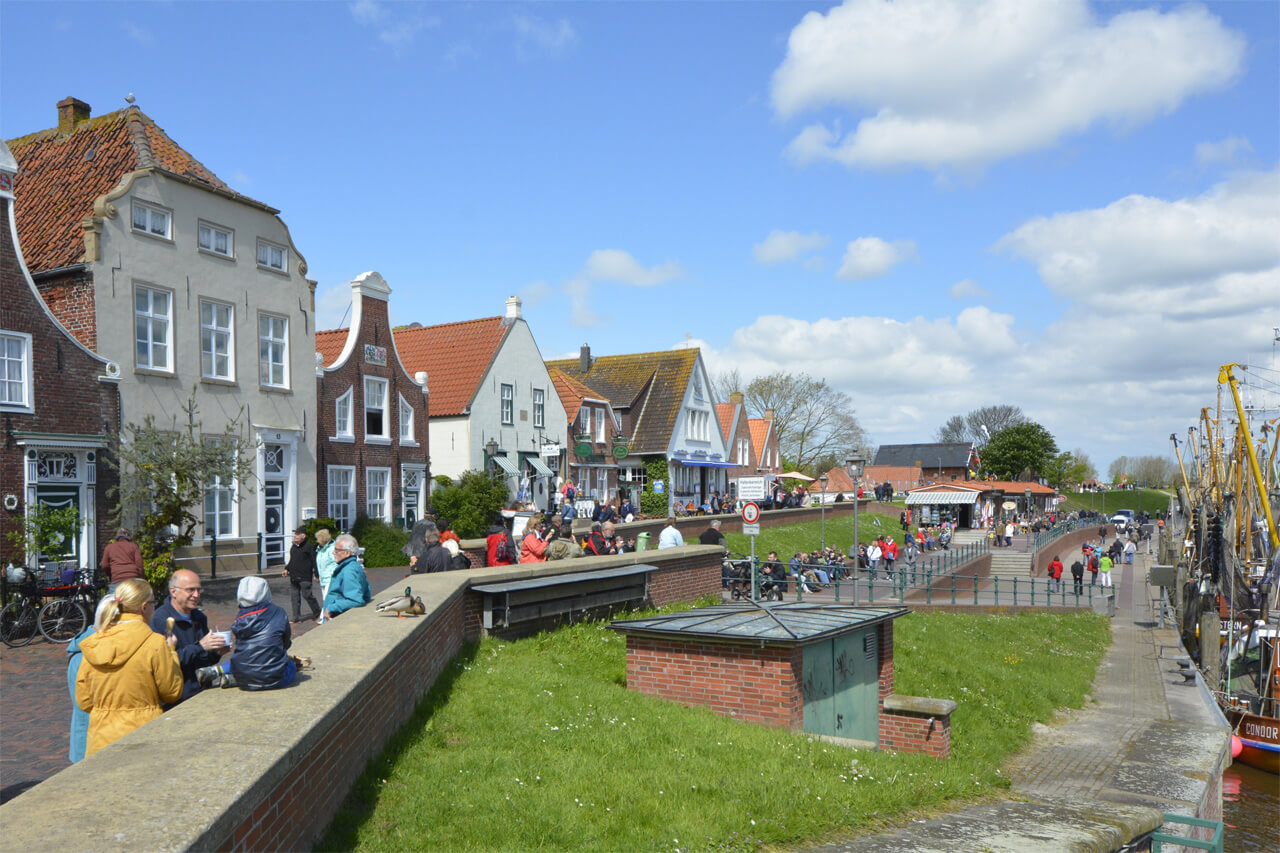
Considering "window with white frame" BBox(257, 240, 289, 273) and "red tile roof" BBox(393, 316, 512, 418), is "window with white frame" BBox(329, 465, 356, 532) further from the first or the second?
"red tile roof" BBox(393, 316, 512, 418)

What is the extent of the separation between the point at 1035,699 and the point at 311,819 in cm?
1395

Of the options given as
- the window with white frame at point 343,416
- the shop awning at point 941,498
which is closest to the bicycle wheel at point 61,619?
the window with white frame at point 343,416

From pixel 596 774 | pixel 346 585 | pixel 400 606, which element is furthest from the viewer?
pixel 346 585

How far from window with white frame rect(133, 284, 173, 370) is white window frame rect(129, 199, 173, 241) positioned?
1206 mm

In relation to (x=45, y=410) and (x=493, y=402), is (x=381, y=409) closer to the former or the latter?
(x=493, y=402)

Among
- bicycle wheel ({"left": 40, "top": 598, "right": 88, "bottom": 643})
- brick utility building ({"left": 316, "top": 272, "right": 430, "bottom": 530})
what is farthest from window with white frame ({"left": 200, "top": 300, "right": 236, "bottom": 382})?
bicycle wheel ({"left": 40, "top": 598, "right": 88, "bottom": 643})

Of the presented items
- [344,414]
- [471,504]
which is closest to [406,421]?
[344,414]

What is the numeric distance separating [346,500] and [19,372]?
1050cm

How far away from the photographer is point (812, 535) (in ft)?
153

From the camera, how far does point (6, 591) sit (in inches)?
570

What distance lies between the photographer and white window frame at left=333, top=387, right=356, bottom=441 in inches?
1055

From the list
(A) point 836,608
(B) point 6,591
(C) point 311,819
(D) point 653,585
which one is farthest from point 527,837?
(B) point 6,591

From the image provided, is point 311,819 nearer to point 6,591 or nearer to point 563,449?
point 6,591

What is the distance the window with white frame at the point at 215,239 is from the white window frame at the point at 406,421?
7.34 metres
